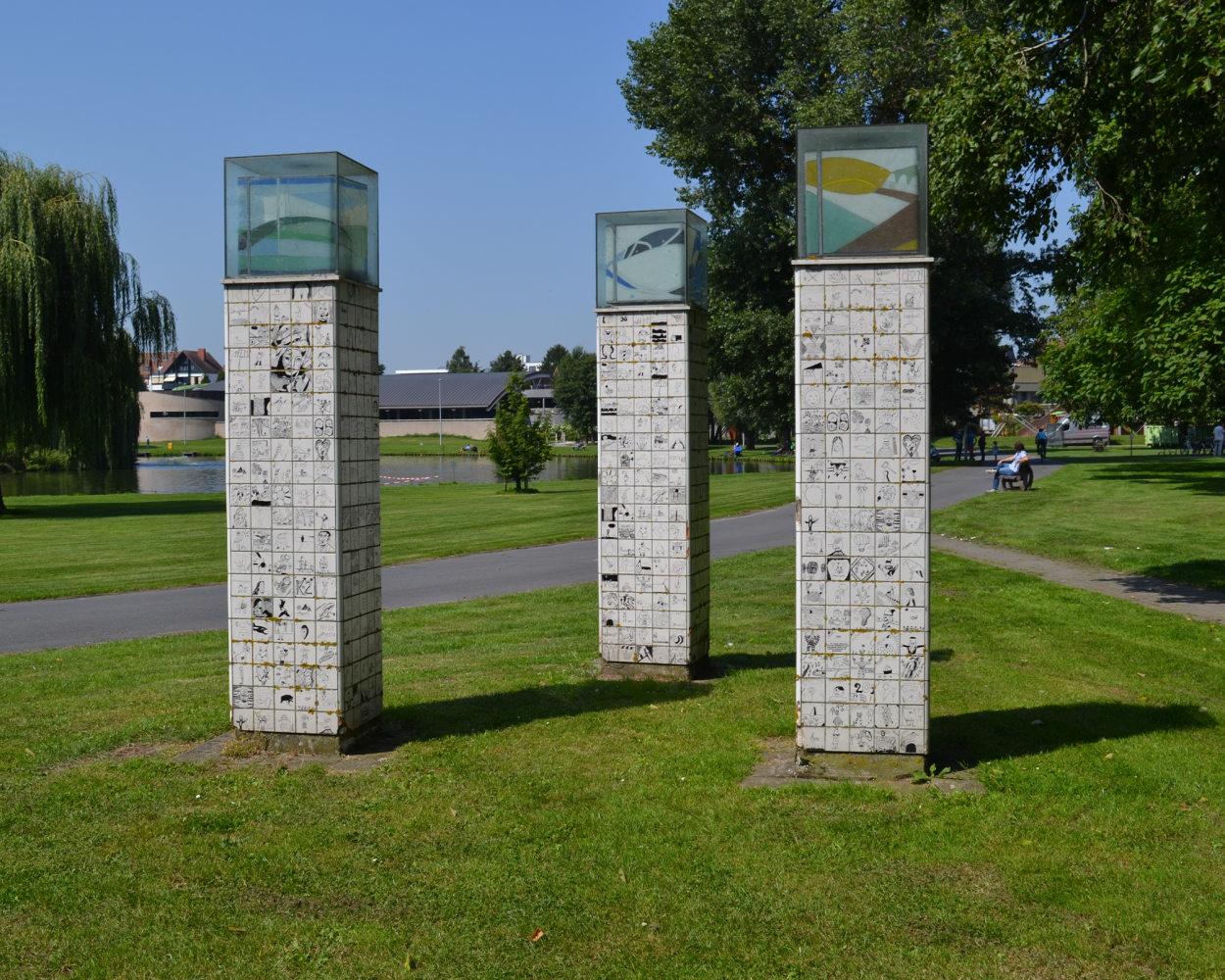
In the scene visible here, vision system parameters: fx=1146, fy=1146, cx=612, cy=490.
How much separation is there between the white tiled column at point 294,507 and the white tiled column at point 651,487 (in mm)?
2681

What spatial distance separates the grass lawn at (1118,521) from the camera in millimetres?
16391

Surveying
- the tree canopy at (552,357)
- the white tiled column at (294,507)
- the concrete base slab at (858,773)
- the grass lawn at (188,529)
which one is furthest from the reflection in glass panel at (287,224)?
the tree canopy at (552,357)

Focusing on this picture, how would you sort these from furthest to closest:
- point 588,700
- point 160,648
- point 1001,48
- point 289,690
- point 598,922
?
point 1001,48 → point 160,648 → point 588,700 → point 289,690 → point 598,922

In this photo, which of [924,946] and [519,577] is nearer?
[924,946]

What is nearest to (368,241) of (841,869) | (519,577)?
(841,869)

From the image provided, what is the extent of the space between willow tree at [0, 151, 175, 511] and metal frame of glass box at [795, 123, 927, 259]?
2761 centimetres

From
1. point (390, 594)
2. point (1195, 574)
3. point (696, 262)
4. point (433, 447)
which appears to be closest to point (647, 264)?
point (696, 262)

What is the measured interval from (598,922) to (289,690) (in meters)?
2.98

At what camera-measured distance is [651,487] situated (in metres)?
8.99

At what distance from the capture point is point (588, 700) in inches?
320

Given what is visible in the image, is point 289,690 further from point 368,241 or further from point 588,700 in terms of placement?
point 368,241

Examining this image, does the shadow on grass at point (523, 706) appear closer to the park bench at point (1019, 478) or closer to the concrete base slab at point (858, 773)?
the concrete base slab at point (858, 773)

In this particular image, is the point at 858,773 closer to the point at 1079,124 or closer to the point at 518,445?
the point at 1079,124

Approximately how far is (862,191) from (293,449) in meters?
3.52
